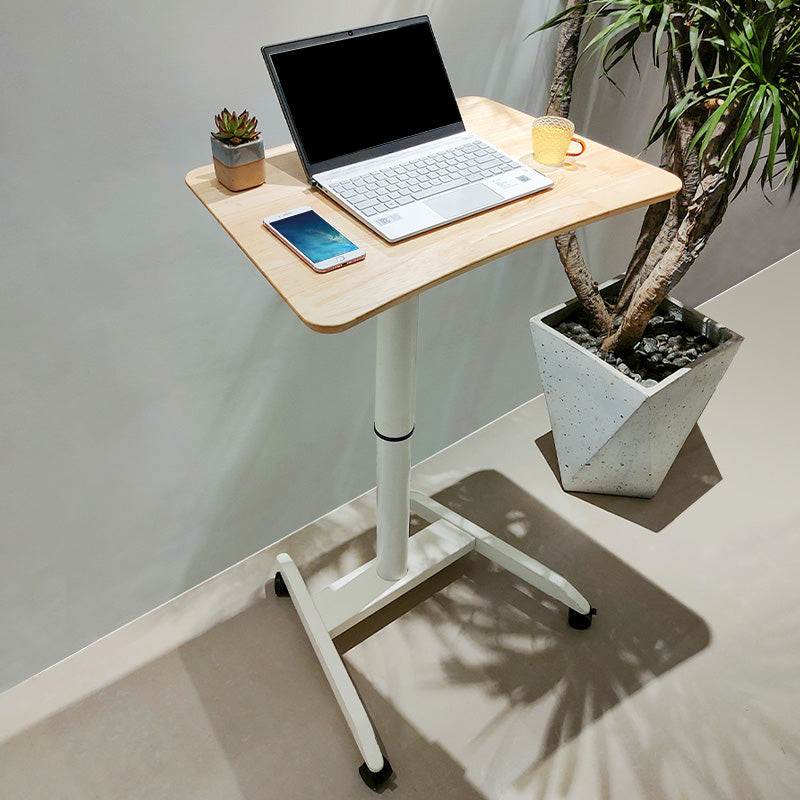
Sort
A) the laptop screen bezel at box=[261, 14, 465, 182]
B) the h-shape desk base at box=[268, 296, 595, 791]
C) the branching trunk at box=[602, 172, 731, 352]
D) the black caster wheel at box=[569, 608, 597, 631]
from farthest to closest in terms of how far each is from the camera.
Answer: the black caster wheel at box=[569, 608, 597, 631] < the branching trunk at box=[602, 172, 731, 352] < the h-shape desk base at box=[268, 296, 595, 791] < the laptop screen bezel at box=[261, 14, 465, 182]

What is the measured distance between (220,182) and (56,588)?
103 centimetres

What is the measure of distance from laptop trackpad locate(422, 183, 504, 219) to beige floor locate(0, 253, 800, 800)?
1116 mm

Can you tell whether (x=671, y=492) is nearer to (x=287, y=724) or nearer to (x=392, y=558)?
(x=392, y=558)

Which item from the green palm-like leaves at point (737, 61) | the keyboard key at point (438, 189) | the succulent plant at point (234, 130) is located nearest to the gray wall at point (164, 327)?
the succulent plant at point (234, 130)

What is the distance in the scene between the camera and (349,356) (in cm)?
191

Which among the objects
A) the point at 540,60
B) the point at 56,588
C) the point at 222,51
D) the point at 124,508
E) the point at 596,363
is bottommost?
the point at 56,588

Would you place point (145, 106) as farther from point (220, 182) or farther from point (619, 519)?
point (619, 519)

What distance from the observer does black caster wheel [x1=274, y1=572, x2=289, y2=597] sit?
1945 mm

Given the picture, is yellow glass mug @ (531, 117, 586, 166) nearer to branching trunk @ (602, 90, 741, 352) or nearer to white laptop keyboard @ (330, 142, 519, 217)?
white laptop keyboard @ (330, 142, 519, 217)

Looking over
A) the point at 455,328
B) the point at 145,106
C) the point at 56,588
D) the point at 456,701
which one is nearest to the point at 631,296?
the point at 455,328

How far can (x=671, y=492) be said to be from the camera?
7.38 feet

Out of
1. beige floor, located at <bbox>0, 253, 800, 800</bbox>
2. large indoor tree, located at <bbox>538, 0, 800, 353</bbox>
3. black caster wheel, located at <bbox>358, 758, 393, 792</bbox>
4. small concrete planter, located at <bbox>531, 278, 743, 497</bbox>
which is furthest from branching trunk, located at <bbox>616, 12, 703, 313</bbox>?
black caster wheel, located at <bbox>358, 758, 393, 792</bbox>

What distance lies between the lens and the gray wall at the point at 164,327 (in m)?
1.26

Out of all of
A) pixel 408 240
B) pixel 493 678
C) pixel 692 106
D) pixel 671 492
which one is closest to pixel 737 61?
pixel 692 106
